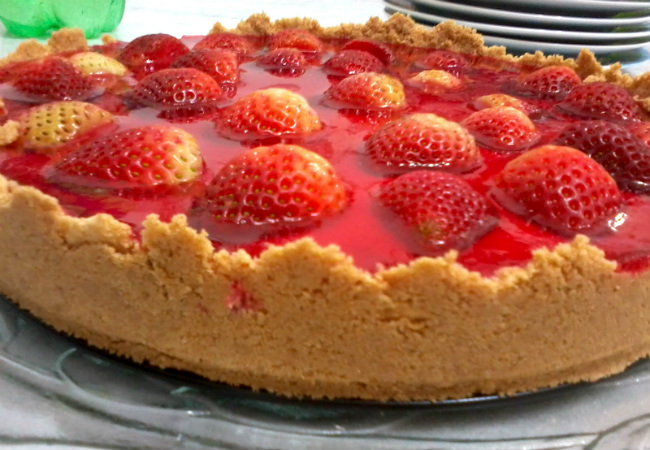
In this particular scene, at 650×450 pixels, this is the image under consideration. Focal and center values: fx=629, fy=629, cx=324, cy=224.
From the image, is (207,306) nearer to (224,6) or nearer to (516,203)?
(516,203)

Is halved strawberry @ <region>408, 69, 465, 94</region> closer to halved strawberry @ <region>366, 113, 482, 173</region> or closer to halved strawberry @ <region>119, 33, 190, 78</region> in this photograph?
halved strawberry @ <region>366, 113, 482, 173</region>

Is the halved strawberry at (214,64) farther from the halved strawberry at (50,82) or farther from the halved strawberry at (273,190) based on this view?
the halved strawberry at (273,190)

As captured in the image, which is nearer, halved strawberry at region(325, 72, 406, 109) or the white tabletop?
the white tabletop

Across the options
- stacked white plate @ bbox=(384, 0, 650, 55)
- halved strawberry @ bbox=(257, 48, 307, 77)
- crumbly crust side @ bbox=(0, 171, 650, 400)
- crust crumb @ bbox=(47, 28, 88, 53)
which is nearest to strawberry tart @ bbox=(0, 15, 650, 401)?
crumbly crust side @ bbox=(0, 171, 650, 400)

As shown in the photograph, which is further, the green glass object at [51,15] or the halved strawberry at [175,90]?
the green glass object at [51,15]

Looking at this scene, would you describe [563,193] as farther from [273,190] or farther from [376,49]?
[376,49]

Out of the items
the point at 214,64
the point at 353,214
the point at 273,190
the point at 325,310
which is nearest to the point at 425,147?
the point at 353,214

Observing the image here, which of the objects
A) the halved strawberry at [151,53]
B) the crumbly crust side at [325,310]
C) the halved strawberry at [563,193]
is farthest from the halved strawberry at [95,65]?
the halved strawberry at [563,193]
